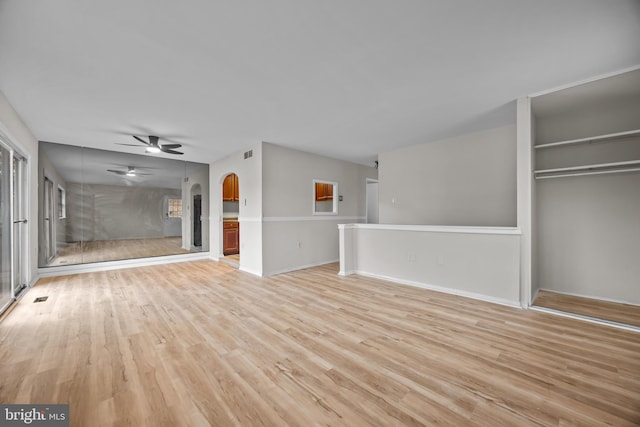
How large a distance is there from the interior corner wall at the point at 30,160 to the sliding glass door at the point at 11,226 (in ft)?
0.38

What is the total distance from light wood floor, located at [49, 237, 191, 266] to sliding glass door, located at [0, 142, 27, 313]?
1.19 metres

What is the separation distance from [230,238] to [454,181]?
5.62 meters

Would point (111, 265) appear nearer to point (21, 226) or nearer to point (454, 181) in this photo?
point (21, 226)

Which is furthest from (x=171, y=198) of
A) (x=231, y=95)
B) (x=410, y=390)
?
(x=410, y=390)

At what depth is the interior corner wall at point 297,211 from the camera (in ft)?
16.2

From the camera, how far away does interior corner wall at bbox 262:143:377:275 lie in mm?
4934

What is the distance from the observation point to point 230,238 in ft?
22.7

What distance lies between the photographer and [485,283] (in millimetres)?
3346

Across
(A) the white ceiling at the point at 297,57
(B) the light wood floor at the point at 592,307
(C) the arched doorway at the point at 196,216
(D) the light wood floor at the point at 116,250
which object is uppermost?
(A) the white ceiling at the point at 297,57

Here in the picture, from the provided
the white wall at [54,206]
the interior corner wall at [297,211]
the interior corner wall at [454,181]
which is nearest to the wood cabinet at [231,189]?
the interior corner wall at [297,211]

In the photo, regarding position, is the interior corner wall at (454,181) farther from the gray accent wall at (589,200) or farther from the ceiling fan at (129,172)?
the ceiling fan at (129,172)

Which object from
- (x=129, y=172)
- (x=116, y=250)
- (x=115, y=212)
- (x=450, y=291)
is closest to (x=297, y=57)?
(x=450, y=291)

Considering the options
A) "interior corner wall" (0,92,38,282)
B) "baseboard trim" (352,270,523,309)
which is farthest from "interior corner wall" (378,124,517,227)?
"interior corner wall" (0,92,38,282)

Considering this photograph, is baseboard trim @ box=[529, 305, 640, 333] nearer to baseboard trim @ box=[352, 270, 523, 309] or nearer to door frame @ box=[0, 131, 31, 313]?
baseboard trim @ box=[352, 270, 523, 309]
